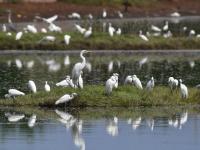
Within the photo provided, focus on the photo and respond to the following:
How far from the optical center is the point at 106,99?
32.1m

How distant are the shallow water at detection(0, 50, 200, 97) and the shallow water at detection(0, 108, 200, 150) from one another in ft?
18.3

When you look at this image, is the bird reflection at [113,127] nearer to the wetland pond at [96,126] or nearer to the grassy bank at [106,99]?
the wetland pond at [96,126]

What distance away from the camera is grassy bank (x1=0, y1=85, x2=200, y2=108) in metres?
32.0

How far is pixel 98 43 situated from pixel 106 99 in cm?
2374

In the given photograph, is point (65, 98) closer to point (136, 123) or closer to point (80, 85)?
point (80, 85)

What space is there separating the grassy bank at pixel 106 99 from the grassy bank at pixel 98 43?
21.6 m

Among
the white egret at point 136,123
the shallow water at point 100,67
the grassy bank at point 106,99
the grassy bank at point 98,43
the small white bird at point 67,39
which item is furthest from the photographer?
the small white bird at point 67,39

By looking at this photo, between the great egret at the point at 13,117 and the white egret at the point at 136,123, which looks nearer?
the white egret at the point at 136,123

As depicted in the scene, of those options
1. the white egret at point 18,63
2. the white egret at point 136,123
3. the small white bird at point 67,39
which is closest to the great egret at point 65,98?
the white egret at point 136,123

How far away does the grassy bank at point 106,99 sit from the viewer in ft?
105

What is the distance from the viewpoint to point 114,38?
56.2 metres

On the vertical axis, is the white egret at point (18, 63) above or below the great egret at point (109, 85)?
below

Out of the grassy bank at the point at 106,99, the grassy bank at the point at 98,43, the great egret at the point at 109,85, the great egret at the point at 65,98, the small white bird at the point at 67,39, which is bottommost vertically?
the grassy bank at the point at 98,43

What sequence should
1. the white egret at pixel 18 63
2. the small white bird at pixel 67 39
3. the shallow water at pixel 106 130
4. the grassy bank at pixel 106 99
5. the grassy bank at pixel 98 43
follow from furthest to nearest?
the small white bird at pixel 67 39 → the grassy bank at pixel 98 43 → the white egret at pixel 18 63 → the grassy bank at pixel 106 99 → the shallow water at pixel 106 130
